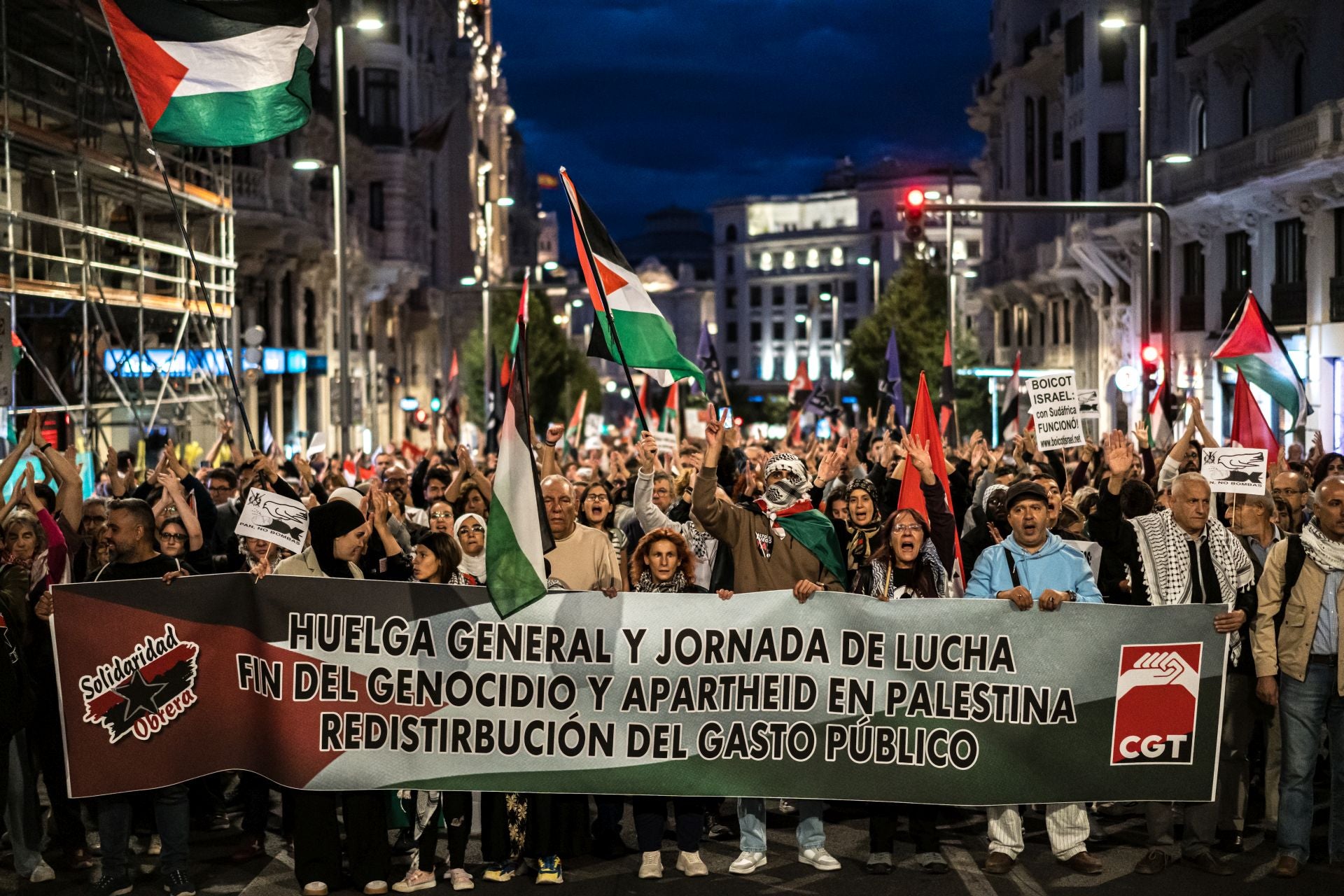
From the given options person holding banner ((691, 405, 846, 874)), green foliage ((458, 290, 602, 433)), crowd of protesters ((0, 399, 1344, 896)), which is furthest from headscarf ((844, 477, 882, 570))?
green foliage ((458, 290, 602, 433))

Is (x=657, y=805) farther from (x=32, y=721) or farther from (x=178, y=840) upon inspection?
(x=32, y=721)

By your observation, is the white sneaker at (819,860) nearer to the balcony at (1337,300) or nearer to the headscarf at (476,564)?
the headscarf at (476,564)

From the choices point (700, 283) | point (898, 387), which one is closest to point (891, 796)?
point (898, 387)

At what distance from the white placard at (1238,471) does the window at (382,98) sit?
48653 mm

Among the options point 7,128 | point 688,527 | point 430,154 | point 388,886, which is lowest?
point 388,886

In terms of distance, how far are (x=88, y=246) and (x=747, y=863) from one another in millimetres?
15275

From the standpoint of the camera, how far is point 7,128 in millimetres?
16797

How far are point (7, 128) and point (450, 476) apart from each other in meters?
6.33

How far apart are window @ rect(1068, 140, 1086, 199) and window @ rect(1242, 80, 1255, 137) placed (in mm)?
9531

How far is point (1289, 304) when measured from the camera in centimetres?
3067

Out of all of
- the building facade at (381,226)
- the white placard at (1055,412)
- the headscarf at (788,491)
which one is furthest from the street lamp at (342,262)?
the headscarf at (788,491)

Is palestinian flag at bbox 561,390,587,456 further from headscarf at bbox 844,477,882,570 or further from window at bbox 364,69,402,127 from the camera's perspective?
window at bbox 364,69,402,127

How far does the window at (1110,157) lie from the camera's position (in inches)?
1714

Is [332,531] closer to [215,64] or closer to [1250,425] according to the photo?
[215,64]
